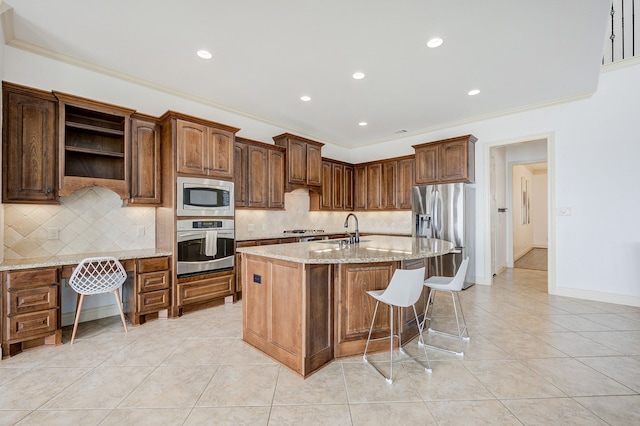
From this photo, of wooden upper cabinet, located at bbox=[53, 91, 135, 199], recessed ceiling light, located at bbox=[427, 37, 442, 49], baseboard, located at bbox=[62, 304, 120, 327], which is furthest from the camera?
baseboard, located at bbox=[62, 304, 120, 327]

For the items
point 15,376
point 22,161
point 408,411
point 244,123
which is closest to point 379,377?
point 408,411

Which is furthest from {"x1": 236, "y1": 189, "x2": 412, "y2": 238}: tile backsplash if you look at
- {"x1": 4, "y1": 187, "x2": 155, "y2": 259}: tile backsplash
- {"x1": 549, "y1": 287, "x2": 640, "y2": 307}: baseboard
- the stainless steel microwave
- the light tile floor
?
{"x1": 549, "y1": 287, "x2": 640, "y2": 307}: baseboard

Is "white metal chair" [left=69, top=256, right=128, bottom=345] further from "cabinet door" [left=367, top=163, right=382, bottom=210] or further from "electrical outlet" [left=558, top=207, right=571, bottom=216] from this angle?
"electrical outlet" [left=558, top=207, right=571, bottom=216]

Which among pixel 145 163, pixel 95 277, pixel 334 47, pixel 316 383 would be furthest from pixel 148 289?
pixel 334 47

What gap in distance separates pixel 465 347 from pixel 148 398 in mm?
2618

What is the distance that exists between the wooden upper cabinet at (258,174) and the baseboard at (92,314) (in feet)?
6.70

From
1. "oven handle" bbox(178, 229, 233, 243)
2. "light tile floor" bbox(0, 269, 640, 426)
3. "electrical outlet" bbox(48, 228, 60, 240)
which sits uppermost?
"electrical outlet" bbox(48, 228, 60, 240)

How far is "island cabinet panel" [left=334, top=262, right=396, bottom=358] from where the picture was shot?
2.37 metres

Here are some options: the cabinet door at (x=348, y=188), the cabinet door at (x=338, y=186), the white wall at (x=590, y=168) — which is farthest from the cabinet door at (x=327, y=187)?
the white wall at (x=590, y=168)

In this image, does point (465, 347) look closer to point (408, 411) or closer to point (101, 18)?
point (408, 411)

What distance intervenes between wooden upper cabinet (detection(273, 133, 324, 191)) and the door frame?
301 centimetres

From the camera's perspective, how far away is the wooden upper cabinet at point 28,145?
2.64m

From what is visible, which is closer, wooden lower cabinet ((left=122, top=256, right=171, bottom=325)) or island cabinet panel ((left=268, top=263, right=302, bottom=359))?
island cabinet panel ((left=268, top=263, right=302, bottom=359))

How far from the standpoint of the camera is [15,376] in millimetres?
2154
